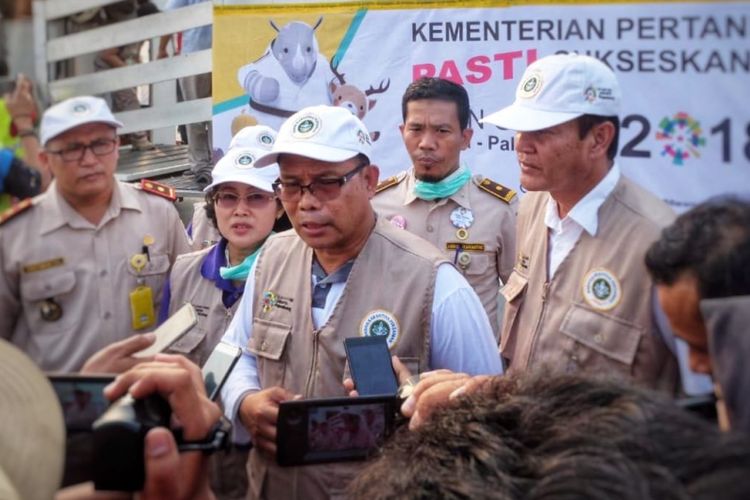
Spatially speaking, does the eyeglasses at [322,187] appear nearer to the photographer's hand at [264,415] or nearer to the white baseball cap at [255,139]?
the photographer's hand at [264,415]

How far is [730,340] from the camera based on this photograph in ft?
3.41

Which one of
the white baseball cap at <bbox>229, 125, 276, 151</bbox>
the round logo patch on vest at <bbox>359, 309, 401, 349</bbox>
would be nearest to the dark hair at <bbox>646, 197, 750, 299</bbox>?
the round logo patch on vest at <bbox>359, 309, 401, 349</bbox>

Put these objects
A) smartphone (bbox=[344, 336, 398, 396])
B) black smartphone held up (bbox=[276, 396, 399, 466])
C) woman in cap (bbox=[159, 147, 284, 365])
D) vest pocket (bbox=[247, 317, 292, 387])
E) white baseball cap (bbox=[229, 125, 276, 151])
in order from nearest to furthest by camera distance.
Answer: black smartphone held up (bbox=[276, 396, 399, 466]) → smartphone (bbox=[344, 336, 398, 396]) → vest pocket (bbox=[247, 317, 292, 387]) → woman in cap (bbox=[159, 147, 284, 365]) → white baseball cap (bbox=[229, 125, 276, 151])

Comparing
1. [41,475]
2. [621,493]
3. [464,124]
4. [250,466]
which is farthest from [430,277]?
[464,124]

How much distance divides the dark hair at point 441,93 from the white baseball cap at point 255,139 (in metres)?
0.75

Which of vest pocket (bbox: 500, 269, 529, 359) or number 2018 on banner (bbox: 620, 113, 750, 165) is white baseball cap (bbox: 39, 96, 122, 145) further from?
vest pocket (bbox: 500, 269, 529, 359)

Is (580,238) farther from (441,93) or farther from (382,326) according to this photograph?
(441,93)

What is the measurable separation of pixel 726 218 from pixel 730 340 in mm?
449

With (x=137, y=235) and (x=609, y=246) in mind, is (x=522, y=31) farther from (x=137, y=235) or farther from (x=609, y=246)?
(x=137, y=235)

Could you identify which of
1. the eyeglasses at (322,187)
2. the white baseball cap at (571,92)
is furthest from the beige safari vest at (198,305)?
the white baseball cap at (571,92)

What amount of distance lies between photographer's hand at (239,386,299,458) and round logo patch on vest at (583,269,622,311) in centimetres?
76

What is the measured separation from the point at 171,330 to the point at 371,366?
0.48 meters

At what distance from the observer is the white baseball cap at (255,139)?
313 cm

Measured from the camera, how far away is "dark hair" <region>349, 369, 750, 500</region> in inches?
35.1
